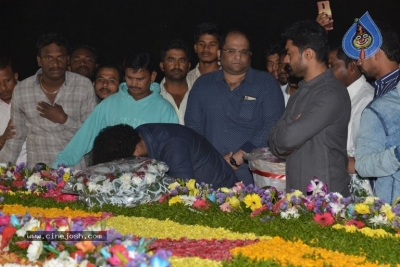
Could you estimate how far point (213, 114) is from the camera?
6.02 metres

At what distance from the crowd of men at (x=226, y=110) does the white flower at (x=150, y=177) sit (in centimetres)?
26

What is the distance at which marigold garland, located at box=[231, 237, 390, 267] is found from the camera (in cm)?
336

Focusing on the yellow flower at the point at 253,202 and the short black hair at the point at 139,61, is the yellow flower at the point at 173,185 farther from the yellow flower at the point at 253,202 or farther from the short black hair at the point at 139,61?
the short black hair at the point at 139,61

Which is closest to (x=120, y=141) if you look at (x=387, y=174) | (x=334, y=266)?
(x=387, y=174)

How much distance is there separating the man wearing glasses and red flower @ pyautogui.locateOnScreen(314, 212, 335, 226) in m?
1.63

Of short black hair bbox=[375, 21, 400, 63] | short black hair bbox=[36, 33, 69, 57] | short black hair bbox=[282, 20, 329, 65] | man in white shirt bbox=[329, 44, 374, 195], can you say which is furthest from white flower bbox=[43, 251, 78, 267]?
short black hair bbox=[36, 33, 69, 57]

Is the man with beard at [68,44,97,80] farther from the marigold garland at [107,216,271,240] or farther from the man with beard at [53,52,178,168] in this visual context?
the marigold garland at [107,216,271,240]

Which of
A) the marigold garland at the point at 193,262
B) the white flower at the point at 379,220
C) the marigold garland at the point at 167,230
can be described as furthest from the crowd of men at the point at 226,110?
the marigold garland at the point at 193,262

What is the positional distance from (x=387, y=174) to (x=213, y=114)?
1.91 m

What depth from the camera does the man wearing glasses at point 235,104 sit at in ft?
19.5

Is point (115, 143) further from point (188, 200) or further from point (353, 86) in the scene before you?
point (353, 86)

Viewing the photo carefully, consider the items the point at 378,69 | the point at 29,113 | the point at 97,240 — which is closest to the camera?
the point at 97,240

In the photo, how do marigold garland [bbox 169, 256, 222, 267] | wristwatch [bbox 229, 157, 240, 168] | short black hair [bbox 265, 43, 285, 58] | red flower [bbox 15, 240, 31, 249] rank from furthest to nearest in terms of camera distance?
short black hair [bbox 265, 43, 285, 58] → wristwatch [bbox 229, 157, 240, 168] → red flower [bbox 15, 240, 31, 249] → marigold garland [bbox 169, 256, 222, 267]

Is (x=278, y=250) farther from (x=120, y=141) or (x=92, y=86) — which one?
(x=92, y=86)
